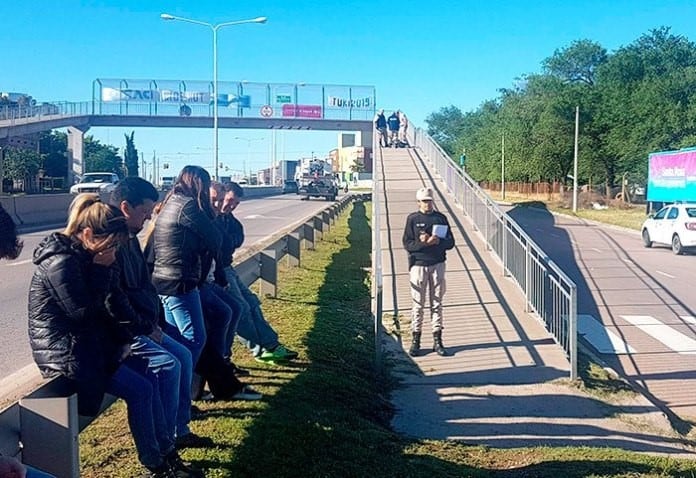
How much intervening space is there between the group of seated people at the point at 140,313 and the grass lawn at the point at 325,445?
28 centimetres

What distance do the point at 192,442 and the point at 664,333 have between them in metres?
9.27

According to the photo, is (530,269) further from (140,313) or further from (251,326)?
(140,313)

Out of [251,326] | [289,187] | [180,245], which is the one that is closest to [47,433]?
[180,245]

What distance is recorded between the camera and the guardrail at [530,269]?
28.3ft

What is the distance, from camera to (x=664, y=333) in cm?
1206

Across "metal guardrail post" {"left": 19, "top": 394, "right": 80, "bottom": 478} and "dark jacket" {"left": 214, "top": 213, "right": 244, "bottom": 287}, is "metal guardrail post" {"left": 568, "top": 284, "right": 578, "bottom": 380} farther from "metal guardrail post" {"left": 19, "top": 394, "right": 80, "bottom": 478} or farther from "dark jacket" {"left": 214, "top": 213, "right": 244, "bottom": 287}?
"metal guardrail post" {"left": 19, "top": 394, "right": 80, "bottom": 478}

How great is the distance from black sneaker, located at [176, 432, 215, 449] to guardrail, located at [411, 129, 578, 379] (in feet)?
14.4

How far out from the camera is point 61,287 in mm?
3697

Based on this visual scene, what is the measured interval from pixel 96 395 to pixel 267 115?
5719 cm

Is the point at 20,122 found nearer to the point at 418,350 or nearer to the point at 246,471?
the point at 418,350

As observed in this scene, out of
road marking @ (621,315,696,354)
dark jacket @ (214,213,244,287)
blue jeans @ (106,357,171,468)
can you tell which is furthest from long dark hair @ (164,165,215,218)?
road marking @ (621,315,696,354)

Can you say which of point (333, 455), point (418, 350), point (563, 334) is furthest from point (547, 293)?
point (333, 455)

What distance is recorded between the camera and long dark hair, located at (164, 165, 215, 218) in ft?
18.7

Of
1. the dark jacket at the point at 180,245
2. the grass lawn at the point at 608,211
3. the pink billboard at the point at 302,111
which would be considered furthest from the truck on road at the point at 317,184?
the dark jacket at the point at 180,245
